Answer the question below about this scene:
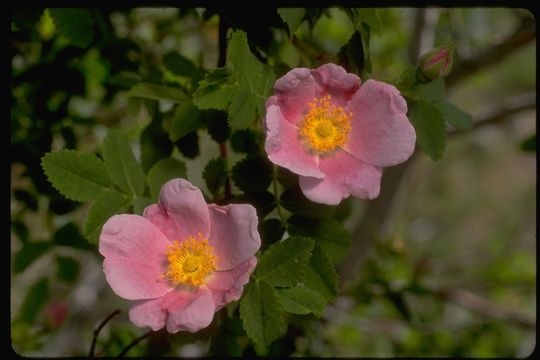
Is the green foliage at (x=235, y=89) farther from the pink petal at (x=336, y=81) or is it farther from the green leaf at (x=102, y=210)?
the green leaf at (x=102, y=210)

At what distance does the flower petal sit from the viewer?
778 millimetres

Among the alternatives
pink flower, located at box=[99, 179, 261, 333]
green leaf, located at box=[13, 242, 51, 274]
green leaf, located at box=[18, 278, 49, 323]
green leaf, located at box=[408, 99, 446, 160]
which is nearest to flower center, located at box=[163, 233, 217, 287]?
pink flower, located at box=[99, 179, 261, 333]

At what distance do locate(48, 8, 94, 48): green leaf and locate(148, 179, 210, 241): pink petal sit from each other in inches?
11.6

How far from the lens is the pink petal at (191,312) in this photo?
76cm

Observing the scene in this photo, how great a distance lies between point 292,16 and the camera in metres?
0.83

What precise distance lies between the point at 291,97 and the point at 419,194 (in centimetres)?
334

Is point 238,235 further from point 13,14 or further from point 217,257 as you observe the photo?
point 13,14

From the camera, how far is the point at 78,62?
1.22 m

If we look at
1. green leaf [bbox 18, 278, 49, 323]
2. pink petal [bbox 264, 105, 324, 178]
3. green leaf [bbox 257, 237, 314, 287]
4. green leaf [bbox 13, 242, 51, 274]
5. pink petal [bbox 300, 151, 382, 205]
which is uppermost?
pink petal [bbox 264, 105, 324, 178]

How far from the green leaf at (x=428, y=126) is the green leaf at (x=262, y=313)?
0.31m

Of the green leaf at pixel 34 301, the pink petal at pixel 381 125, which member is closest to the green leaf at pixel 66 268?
the green leaf at pixel 34 301

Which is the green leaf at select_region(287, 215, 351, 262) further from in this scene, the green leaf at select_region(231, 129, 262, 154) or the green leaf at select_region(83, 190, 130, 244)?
the green leaf at select_region(83, 190, 130, 244)

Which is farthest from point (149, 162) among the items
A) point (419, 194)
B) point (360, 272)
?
point (419, 194)

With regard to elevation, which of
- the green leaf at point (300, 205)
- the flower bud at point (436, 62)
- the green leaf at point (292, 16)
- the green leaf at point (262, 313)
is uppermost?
the green leaf at point (292, 16)
